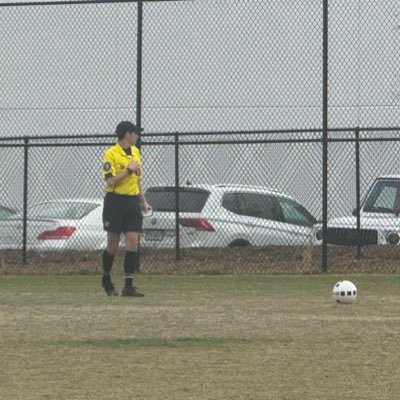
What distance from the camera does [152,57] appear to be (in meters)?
23.3

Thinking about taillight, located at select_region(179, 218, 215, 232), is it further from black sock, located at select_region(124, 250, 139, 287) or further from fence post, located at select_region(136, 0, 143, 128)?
black sock, located at select_region(124, 250, 139, 287)

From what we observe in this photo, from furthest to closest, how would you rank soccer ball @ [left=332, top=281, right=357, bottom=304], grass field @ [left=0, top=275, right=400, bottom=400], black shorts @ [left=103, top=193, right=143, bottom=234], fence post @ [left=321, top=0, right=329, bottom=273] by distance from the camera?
fence post @ [left=321, top=0, right=329, bottom=273] < black shorts @ [left=103, top=193, right=143, bottom=234] < soccer ball @ [left=332, top=281, right=357, bottom=304] < grass field @ [left=0, top=275, right=400, bottom=400]

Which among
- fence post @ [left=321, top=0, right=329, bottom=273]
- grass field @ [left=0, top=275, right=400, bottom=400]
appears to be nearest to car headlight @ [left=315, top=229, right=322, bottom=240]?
fence post @ [left=321, top=0, right=329, bottom=273]

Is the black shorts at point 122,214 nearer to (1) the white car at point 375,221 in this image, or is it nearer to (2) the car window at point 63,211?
(1) the white car at point 375,221

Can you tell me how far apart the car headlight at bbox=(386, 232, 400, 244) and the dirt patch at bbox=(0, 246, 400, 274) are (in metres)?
0.09

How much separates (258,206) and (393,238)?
2127 millimetres

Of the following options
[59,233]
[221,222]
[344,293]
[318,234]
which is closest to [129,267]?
[344,293]

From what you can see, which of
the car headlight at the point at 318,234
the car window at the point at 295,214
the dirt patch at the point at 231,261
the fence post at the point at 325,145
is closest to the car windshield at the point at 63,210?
the dirt patch at the point at 231,261

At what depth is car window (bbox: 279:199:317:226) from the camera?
20.4 metres

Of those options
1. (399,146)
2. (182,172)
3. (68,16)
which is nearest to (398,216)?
(399,146)

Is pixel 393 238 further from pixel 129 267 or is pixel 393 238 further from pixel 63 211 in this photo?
pixel 129 267

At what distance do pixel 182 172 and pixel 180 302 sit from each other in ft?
25.9

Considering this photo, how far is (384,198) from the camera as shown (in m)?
20.2

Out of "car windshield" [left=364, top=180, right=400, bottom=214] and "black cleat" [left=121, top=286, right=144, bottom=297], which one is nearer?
"black cleat" [left=121, top=286, right=144, bottom=297]
